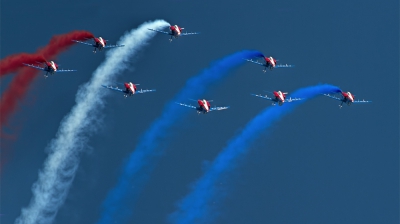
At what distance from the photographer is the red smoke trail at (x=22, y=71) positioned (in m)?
99.9

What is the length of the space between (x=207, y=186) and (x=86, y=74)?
20.4m

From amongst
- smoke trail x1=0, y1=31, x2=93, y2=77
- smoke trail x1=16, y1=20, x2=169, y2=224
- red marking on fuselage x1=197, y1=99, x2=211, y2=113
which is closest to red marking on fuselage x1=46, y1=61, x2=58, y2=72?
smoke trail x1=0, y1=31, x2=93, y2=77

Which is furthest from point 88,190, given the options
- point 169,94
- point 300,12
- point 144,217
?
point 300,12

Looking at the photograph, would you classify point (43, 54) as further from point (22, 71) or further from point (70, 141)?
point (70, 141)

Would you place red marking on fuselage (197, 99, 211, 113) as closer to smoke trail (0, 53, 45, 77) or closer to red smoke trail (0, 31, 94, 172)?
red smoke trail (0, 31, 94, 172)

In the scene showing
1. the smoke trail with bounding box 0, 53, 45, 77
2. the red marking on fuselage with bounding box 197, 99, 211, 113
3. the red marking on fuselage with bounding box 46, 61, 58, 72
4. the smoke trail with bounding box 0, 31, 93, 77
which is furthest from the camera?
the red marking on fuselage with bounding box 197, 99, 211, 113

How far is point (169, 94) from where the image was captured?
407 ft

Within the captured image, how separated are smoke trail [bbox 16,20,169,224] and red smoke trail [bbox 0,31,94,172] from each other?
5916 mm

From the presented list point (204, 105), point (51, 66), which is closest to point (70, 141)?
point (51, 66)

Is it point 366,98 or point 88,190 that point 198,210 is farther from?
point 366,98

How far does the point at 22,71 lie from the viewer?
10238 centimetres

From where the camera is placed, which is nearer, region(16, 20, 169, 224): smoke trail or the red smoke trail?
the red smoke trail

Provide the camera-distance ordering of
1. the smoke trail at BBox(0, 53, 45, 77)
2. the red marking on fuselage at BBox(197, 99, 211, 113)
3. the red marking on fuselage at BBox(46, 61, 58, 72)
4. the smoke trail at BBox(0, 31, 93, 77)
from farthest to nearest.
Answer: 1. the red marking on fuselage at BBox(197, 99, 211, 113)
2. the red marking on fuselage at BBox(46, 61, 58, 72)
3. the smoke trail at BBox(0, 31, 93, 77)
4. the smoke trail at BBox(0, 53, 45, 77)

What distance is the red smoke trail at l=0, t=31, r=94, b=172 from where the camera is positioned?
99.9m
